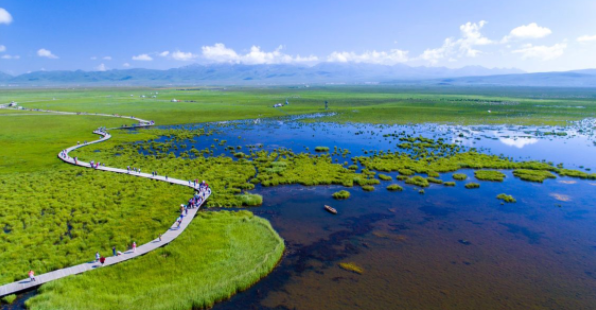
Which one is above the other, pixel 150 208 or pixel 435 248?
pixel 150 208

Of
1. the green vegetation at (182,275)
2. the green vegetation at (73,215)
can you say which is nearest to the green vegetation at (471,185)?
the green vegetation at (182,275)

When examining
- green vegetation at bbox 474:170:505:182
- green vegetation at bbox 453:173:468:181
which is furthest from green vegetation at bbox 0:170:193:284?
green vegetation at bbox 474:170:505:182

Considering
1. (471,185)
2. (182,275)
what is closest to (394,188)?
(471,185)

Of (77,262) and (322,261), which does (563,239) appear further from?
(77,262)

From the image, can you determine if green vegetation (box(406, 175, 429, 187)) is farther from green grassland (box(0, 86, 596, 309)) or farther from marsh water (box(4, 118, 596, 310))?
marsh water (box(4, 118, 596, 310))

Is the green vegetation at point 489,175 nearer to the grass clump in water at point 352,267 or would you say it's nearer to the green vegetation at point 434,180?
the green vegetation at point 434,180

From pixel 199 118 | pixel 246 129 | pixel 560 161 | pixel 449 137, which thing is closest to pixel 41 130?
pixel 199 118

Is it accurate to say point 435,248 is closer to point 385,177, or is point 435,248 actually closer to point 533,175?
point 385,177
